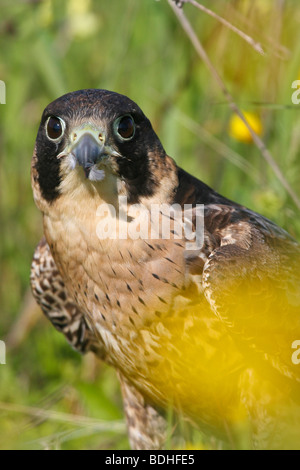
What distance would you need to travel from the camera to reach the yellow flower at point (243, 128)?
4879 millimetres

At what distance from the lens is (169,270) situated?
3.55m

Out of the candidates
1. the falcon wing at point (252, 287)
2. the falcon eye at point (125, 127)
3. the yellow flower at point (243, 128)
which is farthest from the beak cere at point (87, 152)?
the yellow flower at point (243, 128)

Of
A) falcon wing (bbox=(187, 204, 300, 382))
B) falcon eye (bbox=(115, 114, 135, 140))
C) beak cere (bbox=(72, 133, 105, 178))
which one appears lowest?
falcon wing (bbox=(187, 204, 300, 382))

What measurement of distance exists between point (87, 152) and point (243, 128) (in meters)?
1.89

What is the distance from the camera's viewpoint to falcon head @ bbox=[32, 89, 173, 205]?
3330 millimetres

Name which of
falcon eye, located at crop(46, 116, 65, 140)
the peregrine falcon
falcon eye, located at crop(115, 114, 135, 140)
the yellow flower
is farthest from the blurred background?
falcon eye, located at crop(46, 116, 65, 140)

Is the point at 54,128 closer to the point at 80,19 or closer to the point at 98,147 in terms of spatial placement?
the point at 98,147

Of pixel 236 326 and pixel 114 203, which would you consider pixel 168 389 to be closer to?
pixel 236 326

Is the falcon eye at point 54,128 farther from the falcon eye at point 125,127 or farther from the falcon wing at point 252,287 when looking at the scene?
the falcon wing at point 252,287

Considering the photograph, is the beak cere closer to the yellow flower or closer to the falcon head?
the falcon head

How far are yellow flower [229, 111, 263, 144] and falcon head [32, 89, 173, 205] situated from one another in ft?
4.29

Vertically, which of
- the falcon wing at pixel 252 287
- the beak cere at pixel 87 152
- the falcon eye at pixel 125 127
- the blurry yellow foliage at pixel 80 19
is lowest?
the falcon wing at pixel 252 287

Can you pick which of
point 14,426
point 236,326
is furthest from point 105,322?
point 14,426
